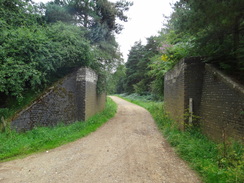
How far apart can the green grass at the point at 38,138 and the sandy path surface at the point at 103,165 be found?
1.43ft

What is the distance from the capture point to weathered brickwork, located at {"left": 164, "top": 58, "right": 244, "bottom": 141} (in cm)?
412

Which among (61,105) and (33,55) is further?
(61,105)

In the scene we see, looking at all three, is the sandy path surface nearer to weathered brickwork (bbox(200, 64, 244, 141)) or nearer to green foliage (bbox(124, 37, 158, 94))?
weathered brickwork (bbox(200, 64, 244, 141))

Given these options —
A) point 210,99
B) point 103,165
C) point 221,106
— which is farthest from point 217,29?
point 103,165

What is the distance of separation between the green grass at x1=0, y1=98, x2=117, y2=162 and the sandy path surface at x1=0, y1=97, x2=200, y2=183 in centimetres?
43

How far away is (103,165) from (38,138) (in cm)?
331

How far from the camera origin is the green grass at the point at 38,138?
4894 mm

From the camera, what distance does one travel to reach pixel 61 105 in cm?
761

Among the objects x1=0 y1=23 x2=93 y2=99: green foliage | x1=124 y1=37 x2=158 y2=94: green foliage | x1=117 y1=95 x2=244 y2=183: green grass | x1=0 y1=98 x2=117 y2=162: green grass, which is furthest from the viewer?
x1=124 y1=37 x2=158 y2=94: green foliage

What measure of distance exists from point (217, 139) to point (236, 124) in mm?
868

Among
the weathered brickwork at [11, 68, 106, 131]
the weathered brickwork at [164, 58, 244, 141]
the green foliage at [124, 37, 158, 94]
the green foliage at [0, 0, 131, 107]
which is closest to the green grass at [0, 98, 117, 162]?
the weathered brickwork at [11, 68, 106, 131]

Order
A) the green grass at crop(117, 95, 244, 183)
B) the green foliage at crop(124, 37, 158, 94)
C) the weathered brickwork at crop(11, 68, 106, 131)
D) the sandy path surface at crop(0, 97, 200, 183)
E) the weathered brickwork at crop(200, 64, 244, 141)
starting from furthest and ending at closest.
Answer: the green foliage at crop(124, 37, 158, 94) → the weathered brickwork at crop(11, 68, 106, 131) → the weathered brickwork at crop(200, 64, 244, 141) → the sandy path surface at crop(0, 97, 200, 183) → the green grass at crop(117, 95, 244, 183)

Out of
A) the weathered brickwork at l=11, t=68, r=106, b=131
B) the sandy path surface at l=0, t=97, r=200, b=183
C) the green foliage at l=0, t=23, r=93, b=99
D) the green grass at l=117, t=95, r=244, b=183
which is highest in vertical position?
the green foliage at l=0, t=23, r=93, b=99

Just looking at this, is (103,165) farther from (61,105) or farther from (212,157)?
(61,105)
